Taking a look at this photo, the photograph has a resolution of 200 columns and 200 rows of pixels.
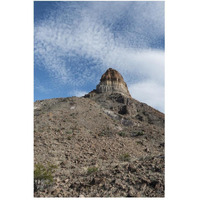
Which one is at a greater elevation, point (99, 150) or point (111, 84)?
point (111, 84)

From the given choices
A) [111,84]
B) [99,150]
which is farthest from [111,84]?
[99,150]

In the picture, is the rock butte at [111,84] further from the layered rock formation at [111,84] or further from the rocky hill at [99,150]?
the rocky hill at [99,150]

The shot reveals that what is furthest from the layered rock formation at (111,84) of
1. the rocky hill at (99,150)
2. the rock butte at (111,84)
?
the rocky hill at (99,150)

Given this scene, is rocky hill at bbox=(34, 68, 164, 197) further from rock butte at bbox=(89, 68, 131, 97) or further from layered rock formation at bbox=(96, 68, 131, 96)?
layered rock formation at bbox=(96, 68, 131, 96)

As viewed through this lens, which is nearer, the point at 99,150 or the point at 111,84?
the point at 99,150

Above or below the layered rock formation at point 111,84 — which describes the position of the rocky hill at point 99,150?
below

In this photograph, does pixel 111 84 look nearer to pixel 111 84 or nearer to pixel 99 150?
pixel 111 84

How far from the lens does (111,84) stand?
50.1 m

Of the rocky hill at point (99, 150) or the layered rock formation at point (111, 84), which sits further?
the layered rock formation at point (111, 84)

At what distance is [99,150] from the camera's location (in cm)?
1489

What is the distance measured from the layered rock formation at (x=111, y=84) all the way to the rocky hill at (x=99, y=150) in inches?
212

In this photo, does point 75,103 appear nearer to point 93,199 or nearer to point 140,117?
point 140,117

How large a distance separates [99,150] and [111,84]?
36.4 meters

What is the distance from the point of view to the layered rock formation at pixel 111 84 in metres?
48.1
